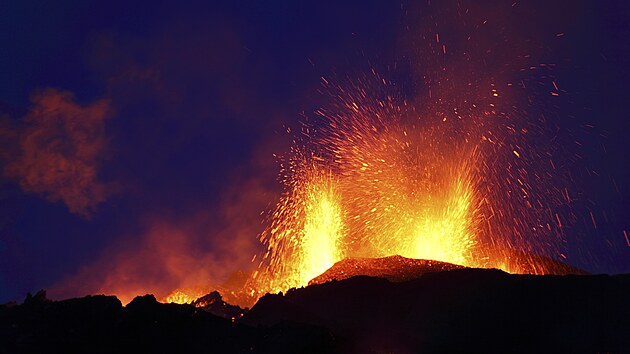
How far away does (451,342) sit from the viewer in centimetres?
2459

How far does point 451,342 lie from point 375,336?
3.79 metres

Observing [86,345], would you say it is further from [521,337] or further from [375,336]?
[521,337]

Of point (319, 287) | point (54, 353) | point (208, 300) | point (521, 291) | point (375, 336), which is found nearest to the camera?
point (54, 353)

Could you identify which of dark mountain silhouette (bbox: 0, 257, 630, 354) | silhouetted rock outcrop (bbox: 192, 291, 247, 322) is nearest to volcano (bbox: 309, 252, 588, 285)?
dark mountain silhouette (bbox: 0, 257, 630, 354)

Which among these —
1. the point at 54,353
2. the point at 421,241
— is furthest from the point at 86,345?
the point at 421,241

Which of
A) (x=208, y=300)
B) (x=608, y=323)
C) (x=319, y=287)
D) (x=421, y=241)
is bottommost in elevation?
(x=608, y=323)

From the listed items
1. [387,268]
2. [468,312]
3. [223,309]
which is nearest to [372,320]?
[468,312]

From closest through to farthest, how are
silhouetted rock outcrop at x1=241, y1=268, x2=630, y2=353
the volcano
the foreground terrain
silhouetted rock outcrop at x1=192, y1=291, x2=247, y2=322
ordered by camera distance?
the foreground terrain → silhouetted rock outcrop at x1=241, y1=268, x2=630, y2=353 → the volcano → silhouetted rock outcrop at x1=192, y1=291, x2=247, y2=322

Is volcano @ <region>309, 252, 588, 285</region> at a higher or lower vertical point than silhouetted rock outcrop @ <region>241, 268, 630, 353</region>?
higher

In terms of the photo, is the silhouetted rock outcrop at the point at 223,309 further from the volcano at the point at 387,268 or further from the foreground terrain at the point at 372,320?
the volcano at the point at 387,268

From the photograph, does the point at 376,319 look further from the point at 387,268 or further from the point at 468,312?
the point at 387,268

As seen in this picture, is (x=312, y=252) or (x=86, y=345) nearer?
(x=86, y=345)

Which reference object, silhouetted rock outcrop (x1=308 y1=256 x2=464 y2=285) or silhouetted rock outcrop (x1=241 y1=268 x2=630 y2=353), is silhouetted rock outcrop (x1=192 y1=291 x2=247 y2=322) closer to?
silhouetted rock outcrop (x1=241 y1=268 x2=630 y2=353)

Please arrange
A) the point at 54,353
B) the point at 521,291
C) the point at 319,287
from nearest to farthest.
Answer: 1. the point at 54,353
2. the point at 521,291
3. the point at 319,287
